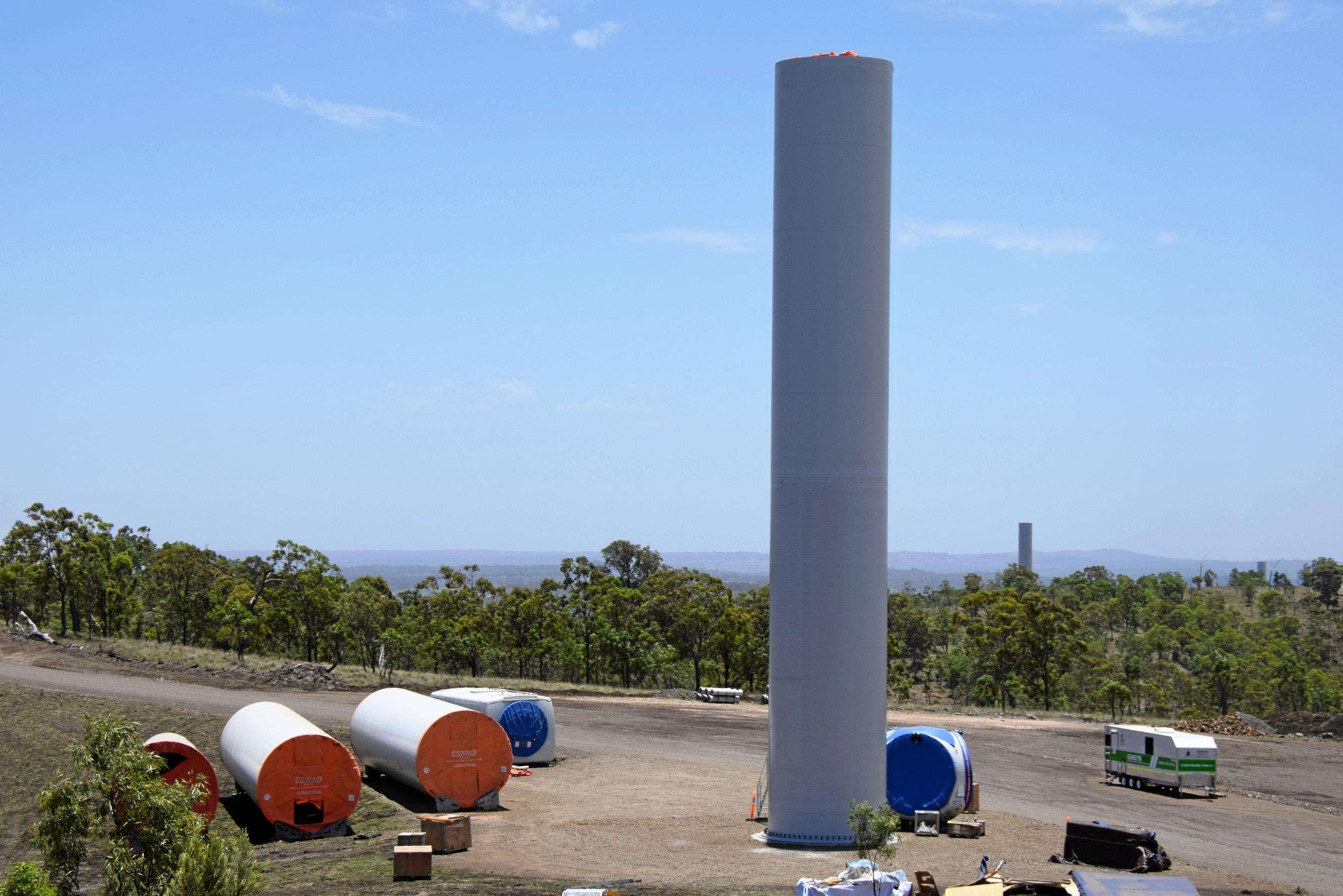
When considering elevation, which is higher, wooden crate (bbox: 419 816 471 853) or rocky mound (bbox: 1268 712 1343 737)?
wooden crate (bbox: 419 816 471 853)

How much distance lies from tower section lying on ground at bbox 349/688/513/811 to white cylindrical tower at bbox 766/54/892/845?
9.21 m

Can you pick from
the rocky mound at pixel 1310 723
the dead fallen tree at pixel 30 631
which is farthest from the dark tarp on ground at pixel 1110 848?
the dead fallen tree at pixel 30 631

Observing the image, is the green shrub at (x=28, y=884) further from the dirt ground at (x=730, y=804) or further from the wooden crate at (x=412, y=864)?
the wooden crate at (x=412, y=864)

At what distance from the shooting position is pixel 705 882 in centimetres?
2189

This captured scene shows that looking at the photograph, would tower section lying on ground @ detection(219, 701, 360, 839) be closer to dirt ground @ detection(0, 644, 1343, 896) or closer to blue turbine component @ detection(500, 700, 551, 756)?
dirt ground @ detection(0, 644, 1343, 896)

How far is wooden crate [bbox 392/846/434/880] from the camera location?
22.5 metres

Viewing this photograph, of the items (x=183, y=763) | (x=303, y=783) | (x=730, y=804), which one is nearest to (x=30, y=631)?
(x=183, y=763)

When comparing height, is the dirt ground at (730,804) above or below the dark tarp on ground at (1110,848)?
below

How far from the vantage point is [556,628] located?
80.2 metres

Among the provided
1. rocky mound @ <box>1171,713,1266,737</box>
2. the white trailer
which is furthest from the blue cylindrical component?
rocky mound @ <box>1171,713,1266,737</box>

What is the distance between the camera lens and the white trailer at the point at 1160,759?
1528 inches

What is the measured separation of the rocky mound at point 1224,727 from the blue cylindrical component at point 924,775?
33372 millimetres

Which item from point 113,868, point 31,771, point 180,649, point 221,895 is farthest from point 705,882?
point 180,649

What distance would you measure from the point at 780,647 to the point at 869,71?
41.6ft
